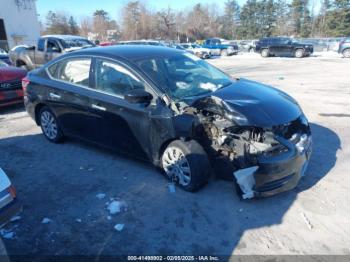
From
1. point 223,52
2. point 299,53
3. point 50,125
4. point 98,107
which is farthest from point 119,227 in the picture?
point 223,52

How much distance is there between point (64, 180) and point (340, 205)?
11.2ft

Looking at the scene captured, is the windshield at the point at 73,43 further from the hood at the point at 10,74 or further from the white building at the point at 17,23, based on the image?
the white building at the point at 17,23

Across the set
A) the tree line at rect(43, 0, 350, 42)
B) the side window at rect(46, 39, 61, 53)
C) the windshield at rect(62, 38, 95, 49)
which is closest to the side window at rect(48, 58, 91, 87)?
the windshield at rect(62, 38, 95, 49)

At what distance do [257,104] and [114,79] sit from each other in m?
1.92

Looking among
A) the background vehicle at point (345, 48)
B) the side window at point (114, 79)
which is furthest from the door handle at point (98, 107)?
the background vehicle at point (345, 48)

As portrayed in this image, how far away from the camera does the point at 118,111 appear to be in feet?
13.5

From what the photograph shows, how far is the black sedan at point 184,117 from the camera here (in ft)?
11.2

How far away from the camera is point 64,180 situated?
4211 mm

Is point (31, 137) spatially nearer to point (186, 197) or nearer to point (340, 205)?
point (186, 197)

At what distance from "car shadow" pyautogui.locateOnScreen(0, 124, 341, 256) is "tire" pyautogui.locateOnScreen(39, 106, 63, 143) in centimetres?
54

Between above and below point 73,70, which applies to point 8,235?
below

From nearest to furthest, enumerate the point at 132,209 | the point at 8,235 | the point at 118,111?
the point at 8,235
the point at 132,209
the point at 118,111

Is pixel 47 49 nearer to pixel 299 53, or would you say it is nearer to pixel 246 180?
pixel 246 180

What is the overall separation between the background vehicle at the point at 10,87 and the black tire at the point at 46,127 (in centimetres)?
267
